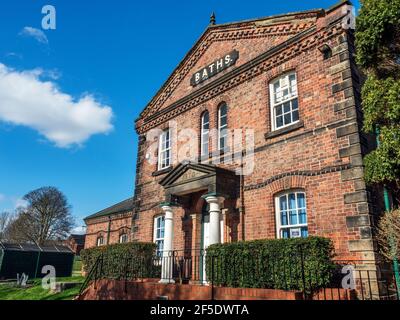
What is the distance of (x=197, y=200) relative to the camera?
1290cm

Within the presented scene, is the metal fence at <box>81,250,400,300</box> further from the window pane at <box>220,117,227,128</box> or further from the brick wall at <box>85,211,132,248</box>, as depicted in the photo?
the brick wall at <box>85,211,132,248</box>

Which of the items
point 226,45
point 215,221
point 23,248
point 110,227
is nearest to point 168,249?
point 215,221

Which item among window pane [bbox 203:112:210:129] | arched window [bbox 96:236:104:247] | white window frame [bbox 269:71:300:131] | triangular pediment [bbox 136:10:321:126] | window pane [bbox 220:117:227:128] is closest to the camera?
white window frame [bbox 269:71:300:131]

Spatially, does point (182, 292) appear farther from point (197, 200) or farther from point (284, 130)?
point (284, 130)

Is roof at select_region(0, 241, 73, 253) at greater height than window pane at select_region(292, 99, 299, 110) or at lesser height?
lesser

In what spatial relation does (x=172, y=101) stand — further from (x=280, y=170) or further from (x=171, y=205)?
(x=280, y=170)

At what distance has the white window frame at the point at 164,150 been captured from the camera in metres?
15.3

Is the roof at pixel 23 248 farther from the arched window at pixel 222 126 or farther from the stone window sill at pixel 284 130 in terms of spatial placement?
the stone window sill at pixel 284 130

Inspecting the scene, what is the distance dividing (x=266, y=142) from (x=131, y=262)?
6.67m

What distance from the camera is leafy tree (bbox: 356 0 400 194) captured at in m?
7.07

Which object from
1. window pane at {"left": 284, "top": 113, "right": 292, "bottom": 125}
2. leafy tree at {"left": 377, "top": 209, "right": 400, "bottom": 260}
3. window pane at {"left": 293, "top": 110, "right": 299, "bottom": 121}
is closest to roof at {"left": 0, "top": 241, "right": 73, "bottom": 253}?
window pane at {"left": 284, "top": 113, "right": 292, "bottom": 125}

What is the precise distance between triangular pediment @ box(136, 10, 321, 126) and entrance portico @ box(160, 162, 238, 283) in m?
4.45
